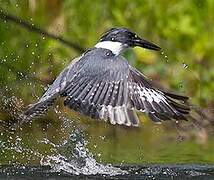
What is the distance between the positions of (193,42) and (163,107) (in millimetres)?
3630

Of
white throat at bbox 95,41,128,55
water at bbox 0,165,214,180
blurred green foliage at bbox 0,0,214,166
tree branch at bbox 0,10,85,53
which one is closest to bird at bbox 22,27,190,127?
white throat at bbox 95,41,128,55

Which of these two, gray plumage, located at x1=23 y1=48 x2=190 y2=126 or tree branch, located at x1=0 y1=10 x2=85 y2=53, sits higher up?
tree branch, located at x1=0 y1=10 x2=85 y2=53

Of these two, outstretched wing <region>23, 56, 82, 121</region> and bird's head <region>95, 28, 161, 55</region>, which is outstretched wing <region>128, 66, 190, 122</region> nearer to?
outstretched wing <region>23, 56, 82, 121</region>

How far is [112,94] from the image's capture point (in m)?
5.90

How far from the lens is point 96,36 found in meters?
9.11

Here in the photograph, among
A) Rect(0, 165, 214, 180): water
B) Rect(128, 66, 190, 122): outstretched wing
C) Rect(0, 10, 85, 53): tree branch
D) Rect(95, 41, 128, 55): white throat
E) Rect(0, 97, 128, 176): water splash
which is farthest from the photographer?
Rect(0, 10, 85, 53): tree branch

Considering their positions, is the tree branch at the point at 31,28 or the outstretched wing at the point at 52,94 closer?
the outstretched wing at the point at 52,94

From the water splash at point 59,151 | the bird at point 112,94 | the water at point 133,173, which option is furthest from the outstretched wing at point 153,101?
the water splash at point 59,151

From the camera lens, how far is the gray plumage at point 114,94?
581 centimetres

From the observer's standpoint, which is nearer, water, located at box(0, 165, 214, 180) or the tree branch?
water, located at box(0, 165, 214, 180)

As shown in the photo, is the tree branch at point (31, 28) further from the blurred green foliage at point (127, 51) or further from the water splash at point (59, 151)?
the water splash at point (59, 151)

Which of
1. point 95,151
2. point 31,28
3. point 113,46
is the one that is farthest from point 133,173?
point 31,28

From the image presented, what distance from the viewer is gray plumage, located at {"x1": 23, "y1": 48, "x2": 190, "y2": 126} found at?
581 centimetres

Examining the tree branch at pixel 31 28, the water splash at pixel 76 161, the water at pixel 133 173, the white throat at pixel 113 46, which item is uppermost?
Result: the tree branch at pixel 31 28
